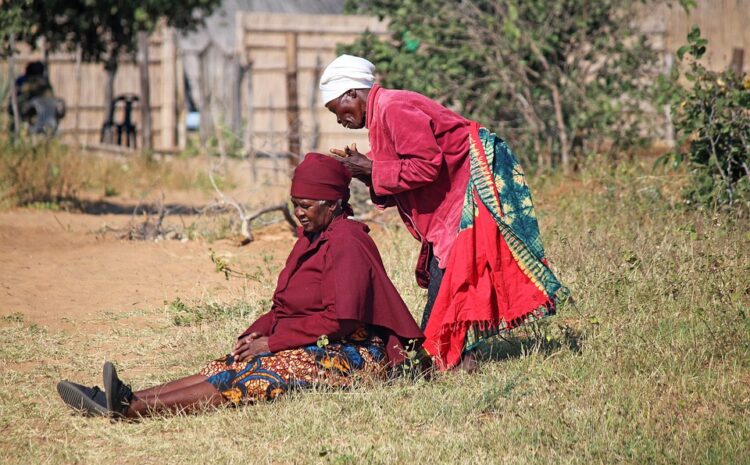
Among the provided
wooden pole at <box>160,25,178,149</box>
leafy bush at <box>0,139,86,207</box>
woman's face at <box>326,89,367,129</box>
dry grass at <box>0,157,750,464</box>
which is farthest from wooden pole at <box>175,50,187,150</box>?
woman's face at <box>326,89,367,129</box>

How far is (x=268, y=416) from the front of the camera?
4.26 metres

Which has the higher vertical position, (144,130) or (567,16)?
(567,16)

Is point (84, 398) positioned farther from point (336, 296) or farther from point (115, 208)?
point (115, 208)

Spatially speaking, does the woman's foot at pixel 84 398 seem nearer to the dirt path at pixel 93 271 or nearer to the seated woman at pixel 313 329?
the seated woman at pixel 313 329

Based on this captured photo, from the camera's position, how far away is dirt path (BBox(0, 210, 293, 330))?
21.8 ft

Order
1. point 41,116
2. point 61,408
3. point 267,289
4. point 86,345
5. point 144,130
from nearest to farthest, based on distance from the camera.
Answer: point 61,408
point 86,345
point 267,289
point 41,116
point 144,130

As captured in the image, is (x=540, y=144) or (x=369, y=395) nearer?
(x=369, y=395)

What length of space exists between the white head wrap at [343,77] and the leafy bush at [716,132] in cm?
348

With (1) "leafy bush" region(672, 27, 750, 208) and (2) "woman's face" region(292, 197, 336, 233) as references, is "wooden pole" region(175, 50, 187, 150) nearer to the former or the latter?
(1) "leafy bush" region(672, 27, 750, 208)

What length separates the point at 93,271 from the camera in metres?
7.53

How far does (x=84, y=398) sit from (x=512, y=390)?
183cm

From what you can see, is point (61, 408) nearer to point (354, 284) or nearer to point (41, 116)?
point (354, 284)

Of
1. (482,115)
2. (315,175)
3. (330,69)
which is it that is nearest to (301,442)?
(315,175)

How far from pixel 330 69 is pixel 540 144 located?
5810 millimetres
